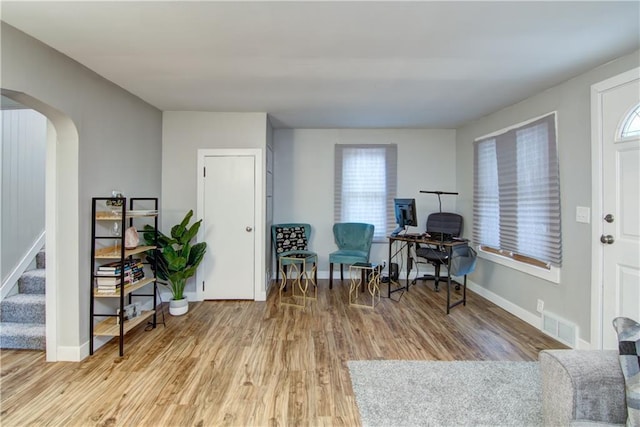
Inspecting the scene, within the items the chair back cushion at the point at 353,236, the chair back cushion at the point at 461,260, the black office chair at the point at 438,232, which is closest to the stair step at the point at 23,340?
the chair back cushion at the point at 353,236

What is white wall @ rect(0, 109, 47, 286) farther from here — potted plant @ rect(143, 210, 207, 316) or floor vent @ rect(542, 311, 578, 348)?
floor vent @ rect(542, 311, 578, 348)

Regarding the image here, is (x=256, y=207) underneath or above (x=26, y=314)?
above

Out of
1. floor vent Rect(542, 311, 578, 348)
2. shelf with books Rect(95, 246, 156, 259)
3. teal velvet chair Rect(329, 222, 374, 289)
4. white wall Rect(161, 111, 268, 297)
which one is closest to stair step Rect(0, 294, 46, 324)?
shelf with books Rect(95, 246, 156, 259)

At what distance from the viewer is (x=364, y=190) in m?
4.91

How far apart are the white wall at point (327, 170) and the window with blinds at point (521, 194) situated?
79 cm

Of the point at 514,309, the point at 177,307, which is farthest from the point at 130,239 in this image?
the point at 514,309

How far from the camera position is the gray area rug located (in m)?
1.79

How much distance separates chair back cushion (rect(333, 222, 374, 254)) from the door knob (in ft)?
8.35

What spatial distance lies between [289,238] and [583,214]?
3376 millimetres

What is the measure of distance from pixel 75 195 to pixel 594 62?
14.1 feet

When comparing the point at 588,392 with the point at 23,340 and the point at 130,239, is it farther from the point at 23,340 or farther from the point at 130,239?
the point at 23,340

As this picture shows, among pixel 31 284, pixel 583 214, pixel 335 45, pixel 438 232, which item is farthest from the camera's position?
pixel 438 232

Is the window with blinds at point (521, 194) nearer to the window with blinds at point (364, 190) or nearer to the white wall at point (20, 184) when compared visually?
the window with blinds at point (364, 190)

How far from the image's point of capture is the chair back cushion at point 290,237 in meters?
4.49
